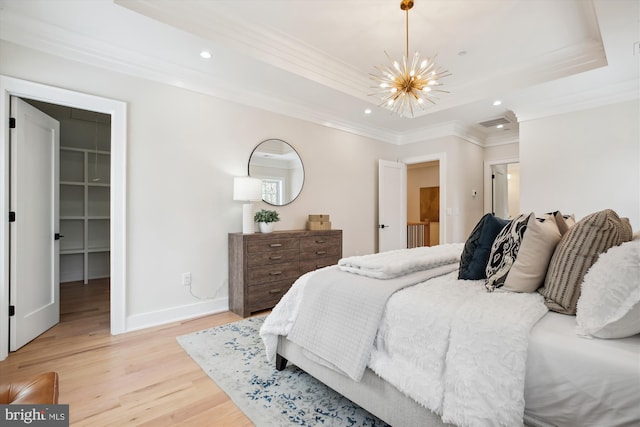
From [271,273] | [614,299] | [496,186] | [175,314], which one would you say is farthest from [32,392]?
[496,186]

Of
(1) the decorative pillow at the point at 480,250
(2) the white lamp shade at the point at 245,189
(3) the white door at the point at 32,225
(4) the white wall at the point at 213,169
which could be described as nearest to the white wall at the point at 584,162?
(4) the white wall at the point at 213,169

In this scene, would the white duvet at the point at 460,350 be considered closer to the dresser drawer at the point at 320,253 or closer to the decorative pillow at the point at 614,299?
the decorative pillow at the point at 614,299

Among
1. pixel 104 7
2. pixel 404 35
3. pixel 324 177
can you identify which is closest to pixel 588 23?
pixel 404 35

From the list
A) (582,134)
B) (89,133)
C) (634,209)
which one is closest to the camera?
(634,209)

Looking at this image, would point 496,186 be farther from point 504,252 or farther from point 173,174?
point 173,174

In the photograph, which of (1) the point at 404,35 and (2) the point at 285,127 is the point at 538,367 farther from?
(2) the point at 285,127

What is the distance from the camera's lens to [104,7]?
2213 mm

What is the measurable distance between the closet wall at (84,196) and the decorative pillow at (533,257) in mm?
5574

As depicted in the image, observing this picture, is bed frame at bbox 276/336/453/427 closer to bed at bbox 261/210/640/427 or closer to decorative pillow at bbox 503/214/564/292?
bed at bbox 261/210/640/427

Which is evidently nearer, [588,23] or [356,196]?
[588,23]

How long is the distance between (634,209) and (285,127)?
4237 mm

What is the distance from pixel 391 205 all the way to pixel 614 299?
171 inches

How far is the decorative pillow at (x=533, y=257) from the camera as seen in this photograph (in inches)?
56.4

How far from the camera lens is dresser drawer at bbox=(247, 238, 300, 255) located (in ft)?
10.6
